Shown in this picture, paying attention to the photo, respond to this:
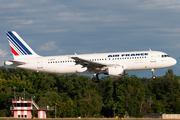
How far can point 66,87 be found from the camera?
15212cm

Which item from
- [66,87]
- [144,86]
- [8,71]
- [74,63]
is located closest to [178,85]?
[144,86]

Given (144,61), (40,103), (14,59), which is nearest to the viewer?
(144,61)

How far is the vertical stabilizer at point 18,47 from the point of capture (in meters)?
67.3

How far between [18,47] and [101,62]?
18.8m

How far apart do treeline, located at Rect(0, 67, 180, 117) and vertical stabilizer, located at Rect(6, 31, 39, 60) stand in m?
56.9

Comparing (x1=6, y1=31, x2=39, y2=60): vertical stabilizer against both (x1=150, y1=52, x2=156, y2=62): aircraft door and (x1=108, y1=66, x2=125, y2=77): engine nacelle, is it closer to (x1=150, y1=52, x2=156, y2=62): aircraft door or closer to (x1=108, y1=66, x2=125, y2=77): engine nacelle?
(x1=108, y1=66, x2=125, y2=77): engine nacelle

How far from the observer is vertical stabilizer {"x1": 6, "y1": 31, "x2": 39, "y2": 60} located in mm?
67312

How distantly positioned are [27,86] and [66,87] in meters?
17.9

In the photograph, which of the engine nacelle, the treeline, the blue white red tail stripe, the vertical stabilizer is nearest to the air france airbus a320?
the engine nacelle

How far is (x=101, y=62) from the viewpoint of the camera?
200 ft

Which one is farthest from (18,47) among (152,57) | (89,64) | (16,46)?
(152,57)

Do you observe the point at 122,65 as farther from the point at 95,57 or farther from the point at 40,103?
the point at 40,103

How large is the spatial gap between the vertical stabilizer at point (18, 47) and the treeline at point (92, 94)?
56896 mm

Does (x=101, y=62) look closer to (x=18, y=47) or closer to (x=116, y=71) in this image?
(x=116, y=71)
